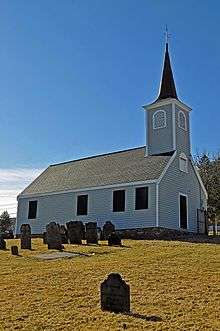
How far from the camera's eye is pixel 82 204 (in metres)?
32.0

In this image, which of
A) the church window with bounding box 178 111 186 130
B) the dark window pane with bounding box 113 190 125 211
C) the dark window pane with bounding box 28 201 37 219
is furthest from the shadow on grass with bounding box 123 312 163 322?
the dark window pane with bounding box 28 201 37 219

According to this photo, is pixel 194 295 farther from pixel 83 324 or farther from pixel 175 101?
pixel 175 101

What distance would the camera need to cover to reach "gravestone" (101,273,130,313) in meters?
9.50

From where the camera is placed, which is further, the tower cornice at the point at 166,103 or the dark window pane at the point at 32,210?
the dark window pane at the point at 32,210

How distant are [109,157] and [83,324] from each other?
27470 millimetres

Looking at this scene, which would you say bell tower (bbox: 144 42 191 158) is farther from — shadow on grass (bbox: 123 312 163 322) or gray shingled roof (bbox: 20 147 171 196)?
shadow on grass (bbox: 123 312 163 322)

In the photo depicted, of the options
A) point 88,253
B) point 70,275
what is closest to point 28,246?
point 88,253

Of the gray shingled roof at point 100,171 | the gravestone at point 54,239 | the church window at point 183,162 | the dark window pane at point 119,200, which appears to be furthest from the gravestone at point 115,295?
the church window at point 183,162

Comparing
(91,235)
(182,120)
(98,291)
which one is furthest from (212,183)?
(98,291)

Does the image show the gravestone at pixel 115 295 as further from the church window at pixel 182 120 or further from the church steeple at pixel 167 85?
the church steeple at pixel 167 85

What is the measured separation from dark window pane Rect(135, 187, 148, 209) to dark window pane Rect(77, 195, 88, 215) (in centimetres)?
454

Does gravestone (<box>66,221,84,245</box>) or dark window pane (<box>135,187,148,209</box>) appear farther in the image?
dark window pane (<box>135,187,148,209</box>)

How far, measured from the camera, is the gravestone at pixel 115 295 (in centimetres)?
950

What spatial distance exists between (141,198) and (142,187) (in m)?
0.72
